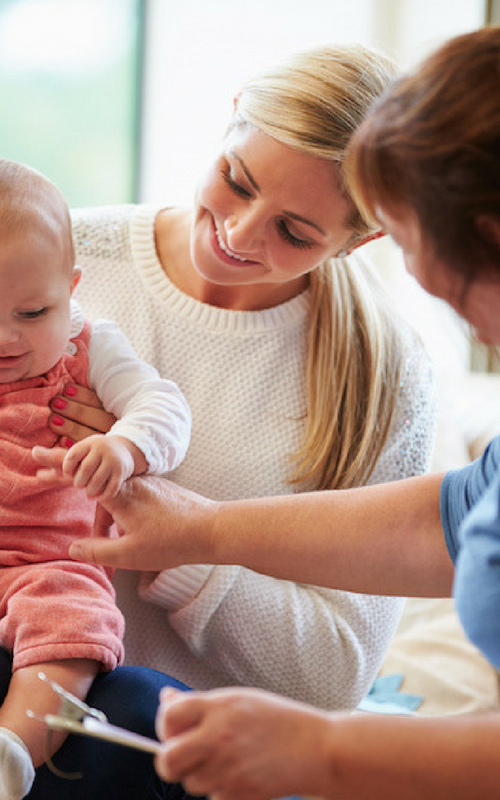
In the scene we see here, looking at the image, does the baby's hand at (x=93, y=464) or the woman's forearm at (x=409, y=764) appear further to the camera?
the baby's hand at (x=93, y=464)

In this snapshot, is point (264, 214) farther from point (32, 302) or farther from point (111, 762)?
point (111, 762)

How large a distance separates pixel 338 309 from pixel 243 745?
1005 millimetres

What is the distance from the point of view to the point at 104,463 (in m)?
1.18

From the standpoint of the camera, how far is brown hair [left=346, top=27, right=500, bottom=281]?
83 cm

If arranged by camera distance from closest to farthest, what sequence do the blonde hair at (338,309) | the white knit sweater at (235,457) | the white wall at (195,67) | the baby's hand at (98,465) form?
the baby's hand at (98,465), the blonde hair at (338,309), the white knit sweater at (235,457), the white wall at (195,67)

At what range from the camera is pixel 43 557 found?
1.30 metres

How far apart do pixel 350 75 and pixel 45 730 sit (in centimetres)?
96

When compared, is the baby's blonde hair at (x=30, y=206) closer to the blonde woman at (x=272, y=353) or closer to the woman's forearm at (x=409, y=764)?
the blonde woman at (x=272, y=353)

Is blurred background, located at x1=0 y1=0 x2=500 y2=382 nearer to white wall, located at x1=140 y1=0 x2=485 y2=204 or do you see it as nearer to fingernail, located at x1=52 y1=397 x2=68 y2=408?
white wall, located at x1=140 y1=0 x2=485 y2=204

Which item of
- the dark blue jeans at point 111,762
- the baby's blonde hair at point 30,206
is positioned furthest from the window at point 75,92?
the dark blue jeans at point 111,762

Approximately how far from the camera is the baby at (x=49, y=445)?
1187mm

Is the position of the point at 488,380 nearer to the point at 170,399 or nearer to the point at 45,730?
the point at 170,399

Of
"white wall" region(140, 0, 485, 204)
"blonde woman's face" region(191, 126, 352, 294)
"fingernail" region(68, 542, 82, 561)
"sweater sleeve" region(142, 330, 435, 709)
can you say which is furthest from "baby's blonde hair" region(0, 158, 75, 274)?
"white wall" region(140, 0, 485, 204)

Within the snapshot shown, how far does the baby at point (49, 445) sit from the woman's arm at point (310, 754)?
0.42 m
